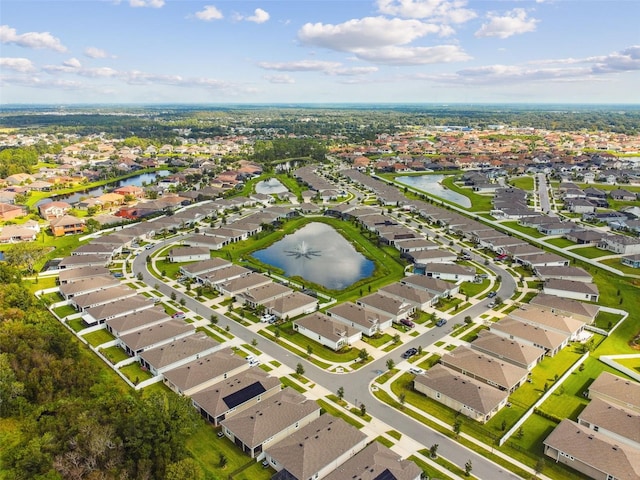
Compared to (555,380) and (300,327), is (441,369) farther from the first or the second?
(300,327)

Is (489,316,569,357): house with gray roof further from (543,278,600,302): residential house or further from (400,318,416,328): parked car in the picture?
(543,278,600,302): residential house

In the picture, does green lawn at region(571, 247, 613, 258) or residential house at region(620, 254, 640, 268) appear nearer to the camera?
residential house at region(620, 254, 640, 268)

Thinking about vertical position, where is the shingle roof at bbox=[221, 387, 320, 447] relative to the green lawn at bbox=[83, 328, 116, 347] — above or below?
above

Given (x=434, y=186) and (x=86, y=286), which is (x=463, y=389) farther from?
(x=434, y=186)

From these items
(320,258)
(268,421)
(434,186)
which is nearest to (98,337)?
(268,421)

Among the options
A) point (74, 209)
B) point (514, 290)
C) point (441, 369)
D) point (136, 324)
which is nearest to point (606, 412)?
point (441, 369)

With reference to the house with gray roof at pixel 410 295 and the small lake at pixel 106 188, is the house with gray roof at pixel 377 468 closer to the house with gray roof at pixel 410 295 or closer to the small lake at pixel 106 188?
the house with gray roof at pixel 410 295

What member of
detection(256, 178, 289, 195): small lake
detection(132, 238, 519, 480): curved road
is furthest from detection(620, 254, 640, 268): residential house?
detection(256, 178, 289, 195): small lake
